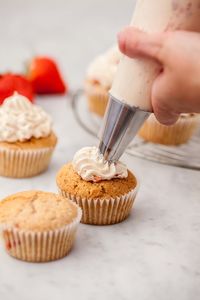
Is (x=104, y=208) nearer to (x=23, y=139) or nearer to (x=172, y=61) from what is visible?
(x=23, y=139)

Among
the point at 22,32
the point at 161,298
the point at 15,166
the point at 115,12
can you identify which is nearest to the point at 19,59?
the point at 22,32

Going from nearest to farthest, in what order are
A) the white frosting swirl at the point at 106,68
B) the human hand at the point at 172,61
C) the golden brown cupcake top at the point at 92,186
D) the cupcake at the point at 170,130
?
the human hand at the point at 172,61
the golden brown cupcake top at the point at 92,186
the cupcake at the point at 170,130
the white frosting swirl at the point at 106,68

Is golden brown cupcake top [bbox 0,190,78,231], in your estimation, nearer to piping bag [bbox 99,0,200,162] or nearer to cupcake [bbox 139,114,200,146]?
piping bag [bbox 99,0,200,162]

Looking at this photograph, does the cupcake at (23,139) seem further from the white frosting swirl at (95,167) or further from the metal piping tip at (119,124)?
the metal piping tip at (119,124)

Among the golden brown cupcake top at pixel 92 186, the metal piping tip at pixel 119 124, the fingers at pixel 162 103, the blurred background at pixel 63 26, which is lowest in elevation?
the blurred background at pixel 63 26

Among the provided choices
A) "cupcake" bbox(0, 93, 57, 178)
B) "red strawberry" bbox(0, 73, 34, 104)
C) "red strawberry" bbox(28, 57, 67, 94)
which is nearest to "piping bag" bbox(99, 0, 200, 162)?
"cupcake" bbox(0, 93, 57, 178)

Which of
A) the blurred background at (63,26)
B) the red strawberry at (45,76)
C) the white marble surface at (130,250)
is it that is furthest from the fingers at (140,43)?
the blurred background at (63,26)
